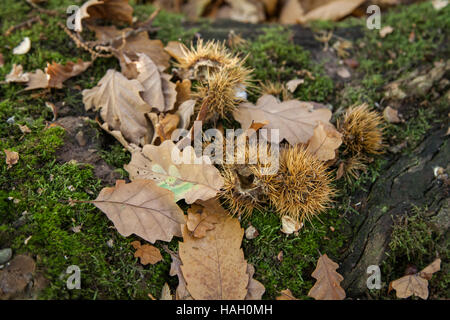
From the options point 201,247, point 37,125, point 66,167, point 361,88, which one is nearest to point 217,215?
point 201,247

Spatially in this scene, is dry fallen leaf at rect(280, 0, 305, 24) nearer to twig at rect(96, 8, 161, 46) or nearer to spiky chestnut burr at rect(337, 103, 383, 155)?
twig at rect(96, 8, 161, 46)

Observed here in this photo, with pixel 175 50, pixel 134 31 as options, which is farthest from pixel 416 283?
pixel 134 31

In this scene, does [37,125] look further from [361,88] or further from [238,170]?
[361,88]

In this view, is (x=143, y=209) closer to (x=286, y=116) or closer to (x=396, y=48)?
(x=286, y=116)

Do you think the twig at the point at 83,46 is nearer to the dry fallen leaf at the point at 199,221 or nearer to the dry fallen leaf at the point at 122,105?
the dry fallen leaf at the point at 122,105

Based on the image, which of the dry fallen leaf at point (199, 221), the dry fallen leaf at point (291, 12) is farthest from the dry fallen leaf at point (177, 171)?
the dry fallen leaf at point (291, 12)

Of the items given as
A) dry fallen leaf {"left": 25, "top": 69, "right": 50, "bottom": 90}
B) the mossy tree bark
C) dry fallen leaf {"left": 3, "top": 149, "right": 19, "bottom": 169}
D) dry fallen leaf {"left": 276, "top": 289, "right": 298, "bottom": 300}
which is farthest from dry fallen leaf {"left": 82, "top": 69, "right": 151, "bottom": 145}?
the mossy tree bark
